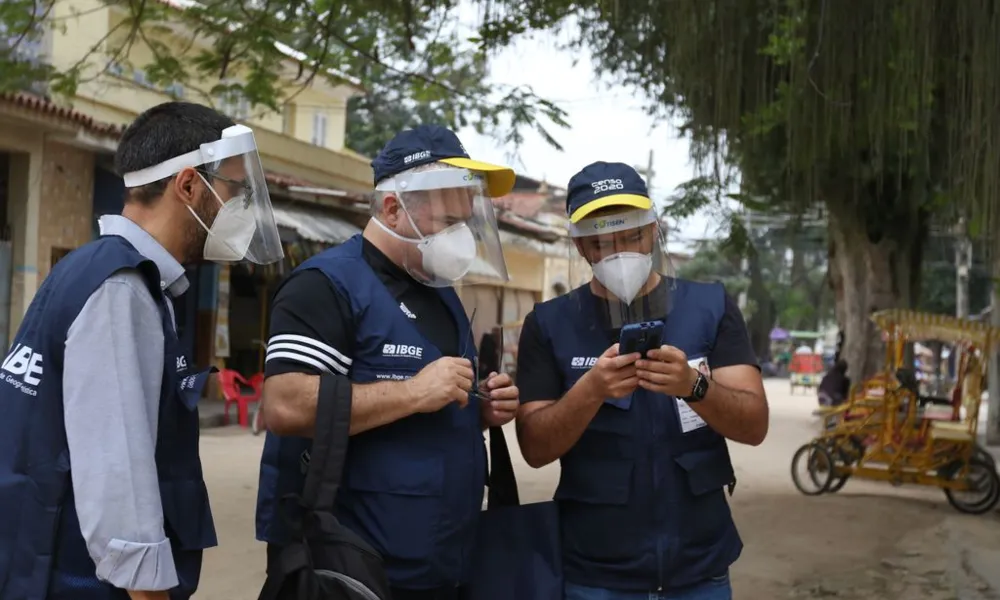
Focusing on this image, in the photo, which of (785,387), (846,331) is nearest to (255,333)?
(846,331)

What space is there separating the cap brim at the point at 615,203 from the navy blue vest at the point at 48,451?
1.00 meters

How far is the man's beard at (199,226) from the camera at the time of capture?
199 cm

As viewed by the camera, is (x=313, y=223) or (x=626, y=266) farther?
(x=313, y=223)

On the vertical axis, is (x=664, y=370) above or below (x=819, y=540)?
above

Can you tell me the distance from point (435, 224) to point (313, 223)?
13210 mm

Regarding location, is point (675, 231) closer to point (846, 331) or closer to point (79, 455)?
point (846, 331)

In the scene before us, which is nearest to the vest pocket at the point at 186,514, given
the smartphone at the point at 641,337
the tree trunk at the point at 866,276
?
the smartphone at the point at 641,337

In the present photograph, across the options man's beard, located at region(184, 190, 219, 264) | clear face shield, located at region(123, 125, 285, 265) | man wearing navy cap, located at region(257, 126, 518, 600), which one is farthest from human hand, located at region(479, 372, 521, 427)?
man's beard, located at region(184, 190, 219, 264)

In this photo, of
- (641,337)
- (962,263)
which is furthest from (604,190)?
(962,263)

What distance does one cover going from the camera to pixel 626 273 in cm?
240

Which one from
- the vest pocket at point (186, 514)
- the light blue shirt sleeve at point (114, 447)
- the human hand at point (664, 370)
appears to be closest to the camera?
the light blue shirt sleeve at point (114, 447)

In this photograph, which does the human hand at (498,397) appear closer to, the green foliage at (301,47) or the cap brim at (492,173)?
the cap brim at (492,173)

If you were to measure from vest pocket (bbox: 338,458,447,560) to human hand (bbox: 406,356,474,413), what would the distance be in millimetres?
143

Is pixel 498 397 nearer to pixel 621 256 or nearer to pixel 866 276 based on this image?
pixel 621 256
